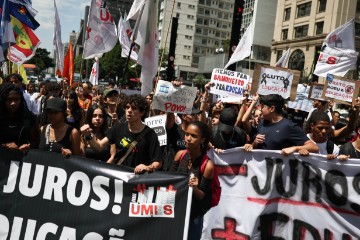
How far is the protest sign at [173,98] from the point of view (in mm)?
5387

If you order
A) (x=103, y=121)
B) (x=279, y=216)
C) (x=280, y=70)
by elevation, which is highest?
(x=280, y=70)

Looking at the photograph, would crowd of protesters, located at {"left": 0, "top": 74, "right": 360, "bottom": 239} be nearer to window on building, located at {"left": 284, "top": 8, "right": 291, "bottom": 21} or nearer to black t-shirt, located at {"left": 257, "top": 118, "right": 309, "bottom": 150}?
black t-shirt, located at {"left": 257, "top": 118, "right": 309, "bottom": 150}

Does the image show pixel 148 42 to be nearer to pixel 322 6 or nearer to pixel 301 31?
pixel 322 6

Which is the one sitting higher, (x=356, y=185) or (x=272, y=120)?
(x=272, y=120)

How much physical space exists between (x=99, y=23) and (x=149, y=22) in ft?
12.7

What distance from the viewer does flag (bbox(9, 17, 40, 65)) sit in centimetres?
963

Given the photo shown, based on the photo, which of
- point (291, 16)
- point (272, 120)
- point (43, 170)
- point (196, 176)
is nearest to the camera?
point (196, 176)

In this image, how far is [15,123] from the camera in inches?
149

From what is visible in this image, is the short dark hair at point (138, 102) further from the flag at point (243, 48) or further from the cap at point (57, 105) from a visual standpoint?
the flag at point (243, 48)

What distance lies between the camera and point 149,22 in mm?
6043

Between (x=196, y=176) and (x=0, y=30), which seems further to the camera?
(x=0, y=30)

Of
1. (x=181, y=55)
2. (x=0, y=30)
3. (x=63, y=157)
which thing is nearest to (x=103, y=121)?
(x=63, y=157)

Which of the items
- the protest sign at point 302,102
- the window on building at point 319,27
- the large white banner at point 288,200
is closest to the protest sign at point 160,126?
the large white banner at point 288,200

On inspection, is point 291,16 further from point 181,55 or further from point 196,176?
point 196,176
